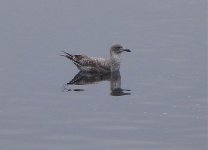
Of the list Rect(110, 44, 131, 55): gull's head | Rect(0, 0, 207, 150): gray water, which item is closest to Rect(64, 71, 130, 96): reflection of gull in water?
Rect(0, 0, 207, 150): gray water

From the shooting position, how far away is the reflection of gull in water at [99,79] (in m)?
20.2

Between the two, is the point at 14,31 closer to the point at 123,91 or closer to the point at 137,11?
the point at 137,11

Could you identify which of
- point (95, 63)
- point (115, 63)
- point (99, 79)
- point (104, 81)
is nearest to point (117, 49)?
point (115, 63)

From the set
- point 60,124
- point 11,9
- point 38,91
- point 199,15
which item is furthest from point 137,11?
point 60,124

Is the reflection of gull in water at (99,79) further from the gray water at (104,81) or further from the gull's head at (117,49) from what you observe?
the gull's head at (117,49)

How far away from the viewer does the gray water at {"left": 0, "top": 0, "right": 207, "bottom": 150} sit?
53.3 ft

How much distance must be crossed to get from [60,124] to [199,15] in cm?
1368

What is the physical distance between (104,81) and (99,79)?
16.8 inches

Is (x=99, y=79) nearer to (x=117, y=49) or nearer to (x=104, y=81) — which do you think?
(x=104, y=81)

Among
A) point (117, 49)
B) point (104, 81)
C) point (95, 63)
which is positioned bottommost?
point (104, 81)

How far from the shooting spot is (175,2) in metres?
32.4

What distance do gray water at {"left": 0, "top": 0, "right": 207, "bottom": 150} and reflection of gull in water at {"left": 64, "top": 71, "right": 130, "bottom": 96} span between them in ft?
0.49

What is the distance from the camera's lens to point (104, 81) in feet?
71.7

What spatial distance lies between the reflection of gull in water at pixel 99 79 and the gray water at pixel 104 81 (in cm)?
15
